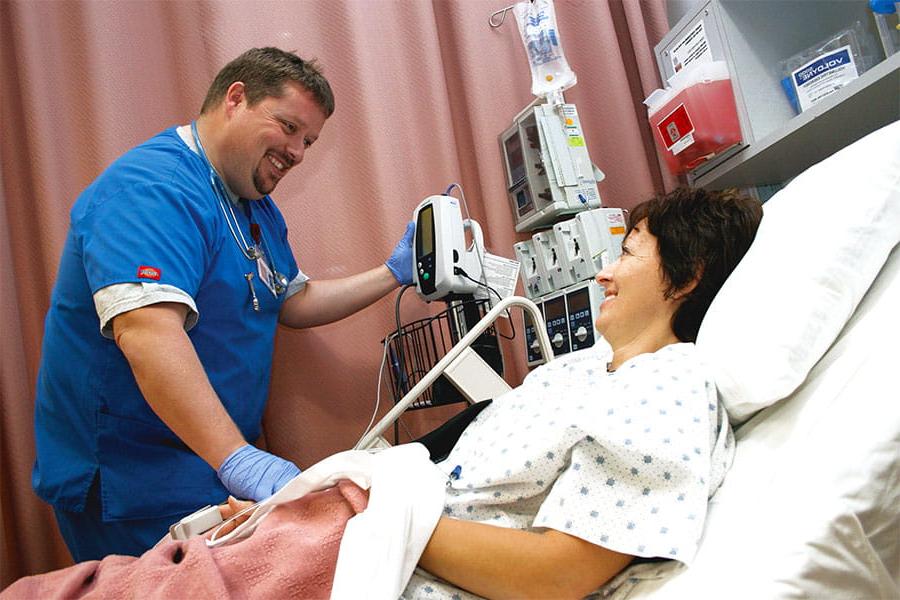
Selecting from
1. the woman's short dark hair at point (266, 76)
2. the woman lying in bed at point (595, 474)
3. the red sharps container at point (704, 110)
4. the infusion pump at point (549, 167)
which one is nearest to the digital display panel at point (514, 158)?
the infusion pump at point (549, 167)

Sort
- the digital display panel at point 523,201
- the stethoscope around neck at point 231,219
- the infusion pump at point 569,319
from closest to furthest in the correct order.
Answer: the stethoscope around neck at point 231,219 < the infusion pump at point 569,319 < the digital display panel at point 523,201

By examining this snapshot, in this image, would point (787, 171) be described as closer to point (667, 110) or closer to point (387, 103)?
point (667, 110)

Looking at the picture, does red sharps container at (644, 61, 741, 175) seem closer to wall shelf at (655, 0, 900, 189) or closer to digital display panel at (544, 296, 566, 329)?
wall shelf at (655, 0, 900, 189)

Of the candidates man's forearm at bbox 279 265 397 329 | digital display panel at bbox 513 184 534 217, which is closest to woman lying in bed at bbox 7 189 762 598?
man's forearm at bbox 279 265 397 329

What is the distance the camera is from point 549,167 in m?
1.89

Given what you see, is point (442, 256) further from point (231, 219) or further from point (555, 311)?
point (231, 219)

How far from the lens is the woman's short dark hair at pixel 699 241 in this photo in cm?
112

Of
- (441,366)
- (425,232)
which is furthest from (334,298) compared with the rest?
(441,366)

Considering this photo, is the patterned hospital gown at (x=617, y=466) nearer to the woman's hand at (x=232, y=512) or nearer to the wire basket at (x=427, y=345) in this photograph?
the woman's hand at (x=232, y=512)

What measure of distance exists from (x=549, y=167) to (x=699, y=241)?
2.69ft

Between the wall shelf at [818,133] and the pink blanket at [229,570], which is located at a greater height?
the wall shelf at [818,133]

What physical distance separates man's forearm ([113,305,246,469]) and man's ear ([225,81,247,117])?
60 centimetres

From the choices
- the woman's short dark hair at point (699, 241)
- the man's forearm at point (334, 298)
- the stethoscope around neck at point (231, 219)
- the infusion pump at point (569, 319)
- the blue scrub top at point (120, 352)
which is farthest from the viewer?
the man's forearm at point (334, 298)

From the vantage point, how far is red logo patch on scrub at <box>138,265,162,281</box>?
1.24 m
